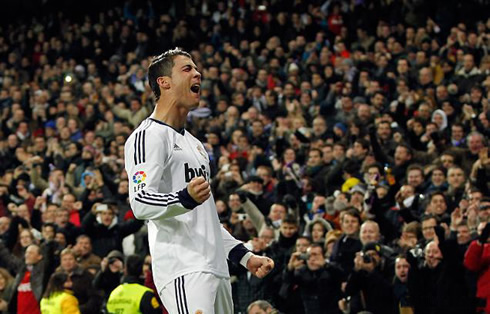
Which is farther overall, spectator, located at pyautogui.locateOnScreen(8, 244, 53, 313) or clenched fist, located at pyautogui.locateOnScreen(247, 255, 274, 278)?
spectator, located at pyautogui.locateOnScreen(8, 244, 53, 313)

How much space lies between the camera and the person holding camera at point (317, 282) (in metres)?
9.55

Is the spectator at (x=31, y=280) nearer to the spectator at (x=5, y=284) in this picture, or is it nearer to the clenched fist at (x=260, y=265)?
the spectator at (x=5, y=284)

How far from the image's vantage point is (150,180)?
499cm

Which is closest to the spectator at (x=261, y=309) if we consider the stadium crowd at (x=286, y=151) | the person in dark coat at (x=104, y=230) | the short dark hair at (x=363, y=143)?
the stadium crowd at (x=286, y=151)

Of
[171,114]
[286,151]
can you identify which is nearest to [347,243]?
[286,151]

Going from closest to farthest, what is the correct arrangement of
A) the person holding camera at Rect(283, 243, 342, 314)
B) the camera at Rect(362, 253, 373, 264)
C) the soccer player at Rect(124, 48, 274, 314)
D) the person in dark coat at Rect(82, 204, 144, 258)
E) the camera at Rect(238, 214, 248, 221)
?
the soccer player at Rect(124, 48, 274, 314), the camera at Rect(362, 253, 373, 264), the person holding camera at Rect(283, 243, 342, 314), the camera at Rect(238, 214, 248, 221), the person in dark coat at Rect(82, 204, 144, 258)

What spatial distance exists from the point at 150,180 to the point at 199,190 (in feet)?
1.10

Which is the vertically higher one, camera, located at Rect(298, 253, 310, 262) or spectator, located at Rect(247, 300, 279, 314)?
camera, located at Rect(298, 253, 310, 262)

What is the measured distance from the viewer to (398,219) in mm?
10922

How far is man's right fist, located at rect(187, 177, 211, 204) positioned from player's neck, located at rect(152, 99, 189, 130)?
59cm

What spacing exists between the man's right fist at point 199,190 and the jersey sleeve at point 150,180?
0.03 meters

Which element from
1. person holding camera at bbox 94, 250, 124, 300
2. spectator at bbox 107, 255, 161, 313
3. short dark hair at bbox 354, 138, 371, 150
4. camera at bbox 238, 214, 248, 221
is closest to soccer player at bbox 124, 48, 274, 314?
spectator at bbox 107, 255, 161, 313

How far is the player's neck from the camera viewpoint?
529 cm

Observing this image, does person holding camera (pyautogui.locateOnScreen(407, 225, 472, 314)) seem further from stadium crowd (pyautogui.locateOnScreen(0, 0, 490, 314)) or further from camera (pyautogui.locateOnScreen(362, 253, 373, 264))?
camera (pyautogui.locateOnScreen(362, 253, 373, 264))
